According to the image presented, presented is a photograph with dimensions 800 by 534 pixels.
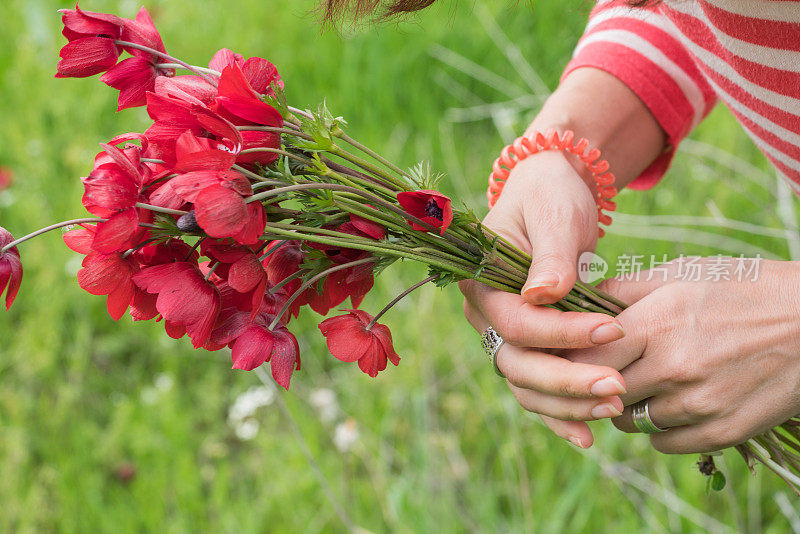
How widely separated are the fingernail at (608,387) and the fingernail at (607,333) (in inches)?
1.3

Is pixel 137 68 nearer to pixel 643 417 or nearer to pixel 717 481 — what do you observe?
pixel 643 417

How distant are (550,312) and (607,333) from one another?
0.05 metres

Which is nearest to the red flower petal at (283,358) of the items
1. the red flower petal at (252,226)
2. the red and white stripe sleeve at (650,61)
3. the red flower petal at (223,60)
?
the red flower petal at (252,226)

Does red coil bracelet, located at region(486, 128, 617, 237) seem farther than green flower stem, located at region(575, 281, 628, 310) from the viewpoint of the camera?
Yes

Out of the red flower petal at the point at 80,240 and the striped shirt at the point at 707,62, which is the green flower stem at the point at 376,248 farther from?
the striped shirt at the point at 707,62

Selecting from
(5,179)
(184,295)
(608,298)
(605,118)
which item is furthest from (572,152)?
(5,179)

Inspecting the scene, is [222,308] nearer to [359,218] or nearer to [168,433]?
[359,218]

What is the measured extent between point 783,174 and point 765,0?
274mm

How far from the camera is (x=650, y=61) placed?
932 mm

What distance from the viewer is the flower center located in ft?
1.81

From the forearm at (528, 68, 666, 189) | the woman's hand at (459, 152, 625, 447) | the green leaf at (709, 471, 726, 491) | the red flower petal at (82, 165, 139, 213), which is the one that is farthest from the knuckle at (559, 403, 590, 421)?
the red flower petal at (82, 165, 139, 213)

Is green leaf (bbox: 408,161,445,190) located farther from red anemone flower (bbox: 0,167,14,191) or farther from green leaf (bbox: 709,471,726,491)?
red anemone flower (bbox: 0,167,14,191)

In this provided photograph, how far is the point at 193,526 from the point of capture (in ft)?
4.35

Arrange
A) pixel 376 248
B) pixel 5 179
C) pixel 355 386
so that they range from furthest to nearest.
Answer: pixel 5 179 < pixel 355 386 < pixel 376 248
